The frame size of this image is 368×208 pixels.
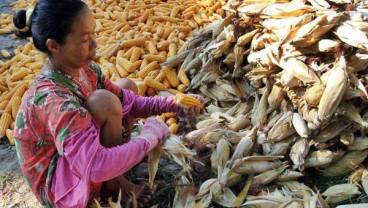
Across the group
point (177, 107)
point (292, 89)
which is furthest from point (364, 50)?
point (177, 107)

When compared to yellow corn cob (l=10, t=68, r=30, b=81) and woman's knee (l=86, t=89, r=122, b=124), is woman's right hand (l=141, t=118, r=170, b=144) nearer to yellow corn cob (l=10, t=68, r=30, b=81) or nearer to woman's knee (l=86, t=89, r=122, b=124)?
woman's knee (l=86, t=89, r=122, b=124)

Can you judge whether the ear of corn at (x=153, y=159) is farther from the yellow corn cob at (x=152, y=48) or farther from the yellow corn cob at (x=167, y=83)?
the yellow corn cob at (x=152, y=48)

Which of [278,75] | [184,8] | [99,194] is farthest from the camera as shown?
[184,8]

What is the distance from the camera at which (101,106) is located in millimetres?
2277

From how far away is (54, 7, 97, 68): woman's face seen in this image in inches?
84.2

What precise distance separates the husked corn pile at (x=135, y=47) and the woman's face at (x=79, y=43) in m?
1.29

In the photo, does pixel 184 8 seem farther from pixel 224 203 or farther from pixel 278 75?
pixel 224 203

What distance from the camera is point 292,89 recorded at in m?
2.85

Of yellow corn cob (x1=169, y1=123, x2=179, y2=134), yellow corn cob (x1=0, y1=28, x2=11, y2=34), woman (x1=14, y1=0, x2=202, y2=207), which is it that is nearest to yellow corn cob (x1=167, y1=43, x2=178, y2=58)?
yellow corn cob (x1=169, y1=123, x2=179, y2=134)

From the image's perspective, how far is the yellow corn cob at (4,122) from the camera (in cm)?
353

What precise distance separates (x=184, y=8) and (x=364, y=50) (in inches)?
114

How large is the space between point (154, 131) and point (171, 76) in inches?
→ 62.1

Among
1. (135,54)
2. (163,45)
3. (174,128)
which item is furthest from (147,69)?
(174,128)

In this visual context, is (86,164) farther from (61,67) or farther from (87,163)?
(61,67)
